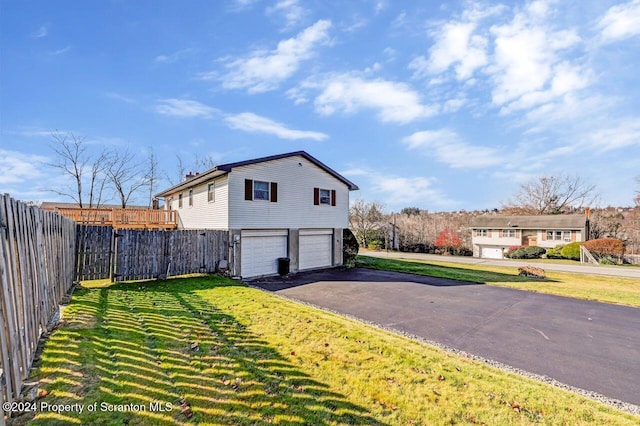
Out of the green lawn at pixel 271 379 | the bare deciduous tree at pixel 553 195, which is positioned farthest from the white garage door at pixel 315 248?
the bare deciduous tree at pixel 553 195

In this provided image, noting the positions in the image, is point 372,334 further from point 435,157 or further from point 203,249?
point 435,157

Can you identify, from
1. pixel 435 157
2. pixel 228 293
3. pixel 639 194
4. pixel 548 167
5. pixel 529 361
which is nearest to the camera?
pixel 529 361

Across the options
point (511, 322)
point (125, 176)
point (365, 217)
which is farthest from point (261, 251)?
point (365, 217)

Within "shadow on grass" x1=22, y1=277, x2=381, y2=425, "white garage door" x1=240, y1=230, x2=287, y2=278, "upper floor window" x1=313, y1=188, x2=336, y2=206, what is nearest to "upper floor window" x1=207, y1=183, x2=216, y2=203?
"white garage door" x1=240, y1=230, x2=287, y2=278

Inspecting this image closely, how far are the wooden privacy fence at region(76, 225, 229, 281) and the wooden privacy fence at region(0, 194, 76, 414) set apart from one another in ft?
17.5

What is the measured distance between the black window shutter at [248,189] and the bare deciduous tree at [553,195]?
43270 millimetres

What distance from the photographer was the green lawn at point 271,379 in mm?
3188

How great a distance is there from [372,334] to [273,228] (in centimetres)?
915

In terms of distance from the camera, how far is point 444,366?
4.66 metres

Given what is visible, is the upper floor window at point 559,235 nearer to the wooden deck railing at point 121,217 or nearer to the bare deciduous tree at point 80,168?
the wooden deck railing at point 121,217

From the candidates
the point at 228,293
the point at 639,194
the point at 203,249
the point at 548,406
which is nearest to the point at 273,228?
the point at 203,249

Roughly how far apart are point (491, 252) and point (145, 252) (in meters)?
37.8

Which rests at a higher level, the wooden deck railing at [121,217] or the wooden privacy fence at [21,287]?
the wooden deck railing at [121,217]

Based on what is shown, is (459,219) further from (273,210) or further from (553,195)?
(273,210)
